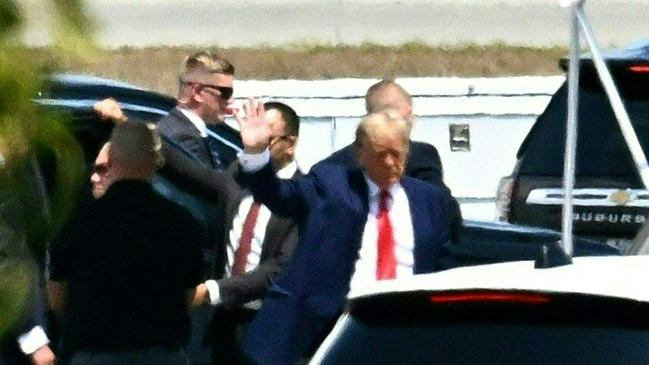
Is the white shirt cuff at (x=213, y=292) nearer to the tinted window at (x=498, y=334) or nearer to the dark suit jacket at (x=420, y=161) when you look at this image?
the dark suit jacket at (x=420, y=161)

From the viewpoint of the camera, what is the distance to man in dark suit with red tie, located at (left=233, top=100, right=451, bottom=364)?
6.01 meters

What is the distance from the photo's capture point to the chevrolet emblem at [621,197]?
8164 millimetres

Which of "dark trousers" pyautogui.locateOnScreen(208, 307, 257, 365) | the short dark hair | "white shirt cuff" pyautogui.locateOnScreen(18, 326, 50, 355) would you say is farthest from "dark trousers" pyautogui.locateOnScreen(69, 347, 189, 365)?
the short dark hair

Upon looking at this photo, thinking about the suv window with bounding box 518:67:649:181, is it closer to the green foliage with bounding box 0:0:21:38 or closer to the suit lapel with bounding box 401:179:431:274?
the suit lapel with bounding box 401:179:431:274

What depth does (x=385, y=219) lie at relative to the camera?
6102 mm

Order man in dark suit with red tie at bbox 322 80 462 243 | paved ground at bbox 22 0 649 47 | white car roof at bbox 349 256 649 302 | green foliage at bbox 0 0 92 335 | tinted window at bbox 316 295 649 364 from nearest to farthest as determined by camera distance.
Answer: green foliage at bbox 0 0 92 335 < tinted window at bbox 316 295 649 364 < white car roof at bbox 349 256 649 302 < man in dark suit with red tie at bbox 322 80 462 243 < paved ground at bbox 22 0 649 47

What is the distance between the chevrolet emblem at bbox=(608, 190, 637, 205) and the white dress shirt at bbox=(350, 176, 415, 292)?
2.29 metres

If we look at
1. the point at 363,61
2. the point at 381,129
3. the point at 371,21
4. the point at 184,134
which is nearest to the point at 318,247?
the point at 381,129

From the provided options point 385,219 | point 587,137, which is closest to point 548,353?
point 385,219

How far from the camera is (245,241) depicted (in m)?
7.19

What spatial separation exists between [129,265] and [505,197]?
3338mm

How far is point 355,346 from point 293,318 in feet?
7.59

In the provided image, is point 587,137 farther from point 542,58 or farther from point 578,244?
point 542,58

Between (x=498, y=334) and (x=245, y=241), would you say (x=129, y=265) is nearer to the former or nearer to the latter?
(x=245, y=241)
